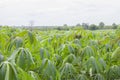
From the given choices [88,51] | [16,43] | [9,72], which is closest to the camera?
[9,72]

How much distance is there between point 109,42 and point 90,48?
427mm

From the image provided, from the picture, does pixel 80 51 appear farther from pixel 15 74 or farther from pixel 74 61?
pixel 15 74

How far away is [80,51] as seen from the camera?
2135 millimetres

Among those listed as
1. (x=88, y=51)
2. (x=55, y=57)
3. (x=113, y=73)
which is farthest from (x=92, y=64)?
(x=113, y=73)

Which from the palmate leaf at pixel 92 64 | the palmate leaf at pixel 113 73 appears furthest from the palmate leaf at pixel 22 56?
the palmate leaf at pixel 113 73

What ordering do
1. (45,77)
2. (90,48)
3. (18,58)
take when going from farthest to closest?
(90,48) → (45,77) → (18,58)

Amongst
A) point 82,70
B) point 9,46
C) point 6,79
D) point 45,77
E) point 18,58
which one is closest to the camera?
point 6,79

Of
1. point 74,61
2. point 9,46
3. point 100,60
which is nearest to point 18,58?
point 9,46

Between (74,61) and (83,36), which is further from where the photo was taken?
(83,36)

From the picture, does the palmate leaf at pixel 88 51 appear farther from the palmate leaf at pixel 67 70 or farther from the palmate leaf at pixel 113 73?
the palmate leaf at pixel 113 73

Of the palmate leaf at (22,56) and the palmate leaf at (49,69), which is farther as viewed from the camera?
the palmate leaf at (49,69)

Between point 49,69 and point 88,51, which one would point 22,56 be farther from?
point 88,51

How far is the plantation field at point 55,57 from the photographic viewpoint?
49.8 inches

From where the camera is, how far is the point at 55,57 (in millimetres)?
2014
